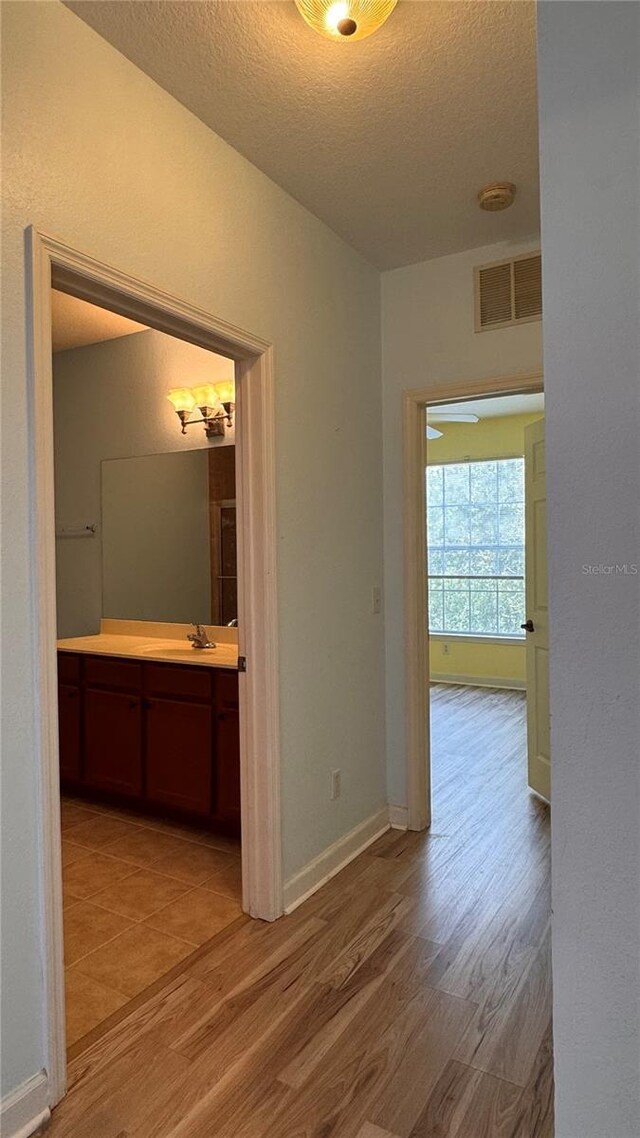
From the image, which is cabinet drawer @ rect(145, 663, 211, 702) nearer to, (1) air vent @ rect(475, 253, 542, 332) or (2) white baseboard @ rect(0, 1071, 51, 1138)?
(2) white baseboard @ rect(0, 1071, 51, 1138)

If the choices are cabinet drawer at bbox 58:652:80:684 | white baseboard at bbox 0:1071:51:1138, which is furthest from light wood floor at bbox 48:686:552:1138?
cabinet drawer at bbox 58:652:80:684

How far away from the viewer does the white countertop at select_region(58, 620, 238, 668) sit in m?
3.04

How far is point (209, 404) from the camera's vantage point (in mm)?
3457

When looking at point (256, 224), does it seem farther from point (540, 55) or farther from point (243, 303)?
point (540, 55)

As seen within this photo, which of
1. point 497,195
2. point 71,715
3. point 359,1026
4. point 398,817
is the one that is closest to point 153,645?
point 71,715

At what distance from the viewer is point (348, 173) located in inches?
A: 90.8

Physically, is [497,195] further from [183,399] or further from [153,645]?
[153,645]

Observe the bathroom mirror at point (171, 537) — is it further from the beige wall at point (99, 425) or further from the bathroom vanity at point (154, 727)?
the bathroom vanity at point (154, 727)

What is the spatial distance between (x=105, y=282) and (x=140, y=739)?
224cm

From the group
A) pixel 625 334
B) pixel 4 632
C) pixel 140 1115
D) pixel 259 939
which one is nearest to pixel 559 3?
pixel 625 334

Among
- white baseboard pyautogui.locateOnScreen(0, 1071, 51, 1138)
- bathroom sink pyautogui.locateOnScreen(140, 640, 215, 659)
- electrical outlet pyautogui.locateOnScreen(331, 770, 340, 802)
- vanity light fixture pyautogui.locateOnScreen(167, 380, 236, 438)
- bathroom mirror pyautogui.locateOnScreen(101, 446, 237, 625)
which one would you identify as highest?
vanity light fixture pyautogui.locateOnScreen(167, 380, 236, 438)

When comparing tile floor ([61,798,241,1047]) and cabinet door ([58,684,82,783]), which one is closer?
tile floor ([61,798,241,1047])

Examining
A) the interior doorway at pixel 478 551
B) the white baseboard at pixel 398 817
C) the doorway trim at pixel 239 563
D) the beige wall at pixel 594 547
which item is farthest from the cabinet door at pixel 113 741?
the interior doorway at pixel 478 551

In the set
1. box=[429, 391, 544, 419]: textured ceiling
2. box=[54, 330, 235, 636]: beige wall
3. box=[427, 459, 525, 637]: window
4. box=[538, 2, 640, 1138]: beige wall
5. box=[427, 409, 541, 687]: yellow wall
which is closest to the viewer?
box=[538, 2, 640, 1138]: beige wall
